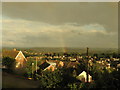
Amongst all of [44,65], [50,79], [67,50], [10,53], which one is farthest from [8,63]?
[67,50]

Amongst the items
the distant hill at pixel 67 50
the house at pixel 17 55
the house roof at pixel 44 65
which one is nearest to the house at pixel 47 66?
the house roof at pixel 44 65

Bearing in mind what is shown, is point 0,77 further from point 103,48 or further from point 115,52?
point 115,52

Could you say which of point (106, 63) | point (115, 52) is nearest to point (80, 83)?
point (106, 63)

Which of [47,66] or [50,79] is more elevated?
[47,66]

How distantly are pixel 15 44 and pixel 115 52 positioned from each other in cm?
189

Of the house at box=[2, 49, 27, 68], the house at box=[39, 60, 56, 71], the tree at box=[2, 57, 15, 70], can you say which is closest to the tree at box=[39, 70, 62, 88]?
the house at box=[39, 60, 56, 71]

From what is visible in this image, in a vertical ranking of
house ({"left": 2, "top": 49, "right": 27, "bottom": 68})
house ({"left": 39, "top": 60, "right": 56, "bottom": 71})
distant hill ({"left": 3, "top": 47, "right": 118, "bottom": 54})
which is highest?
distant hill ({"left": 3, "top": 47, "right": 118, "bottom": 54})

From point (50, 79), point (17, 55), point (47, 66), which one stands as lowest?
point (50, 79)

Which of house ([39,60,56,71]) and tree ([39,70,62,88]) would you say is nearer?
tree ([39,70,62,88])

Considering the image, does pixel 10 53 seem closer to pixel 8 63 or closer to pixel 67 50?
pixel 8 63

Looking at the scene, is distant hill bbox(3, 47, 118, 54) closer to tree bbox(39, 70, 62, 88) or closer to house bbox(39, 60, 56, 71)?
house bbox(39, 60, 56, 71)

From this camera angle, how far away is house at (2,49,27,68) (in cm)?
293

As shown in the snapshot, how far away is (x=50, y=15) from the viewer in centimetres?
287

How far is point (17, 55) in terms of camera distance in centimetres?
296
